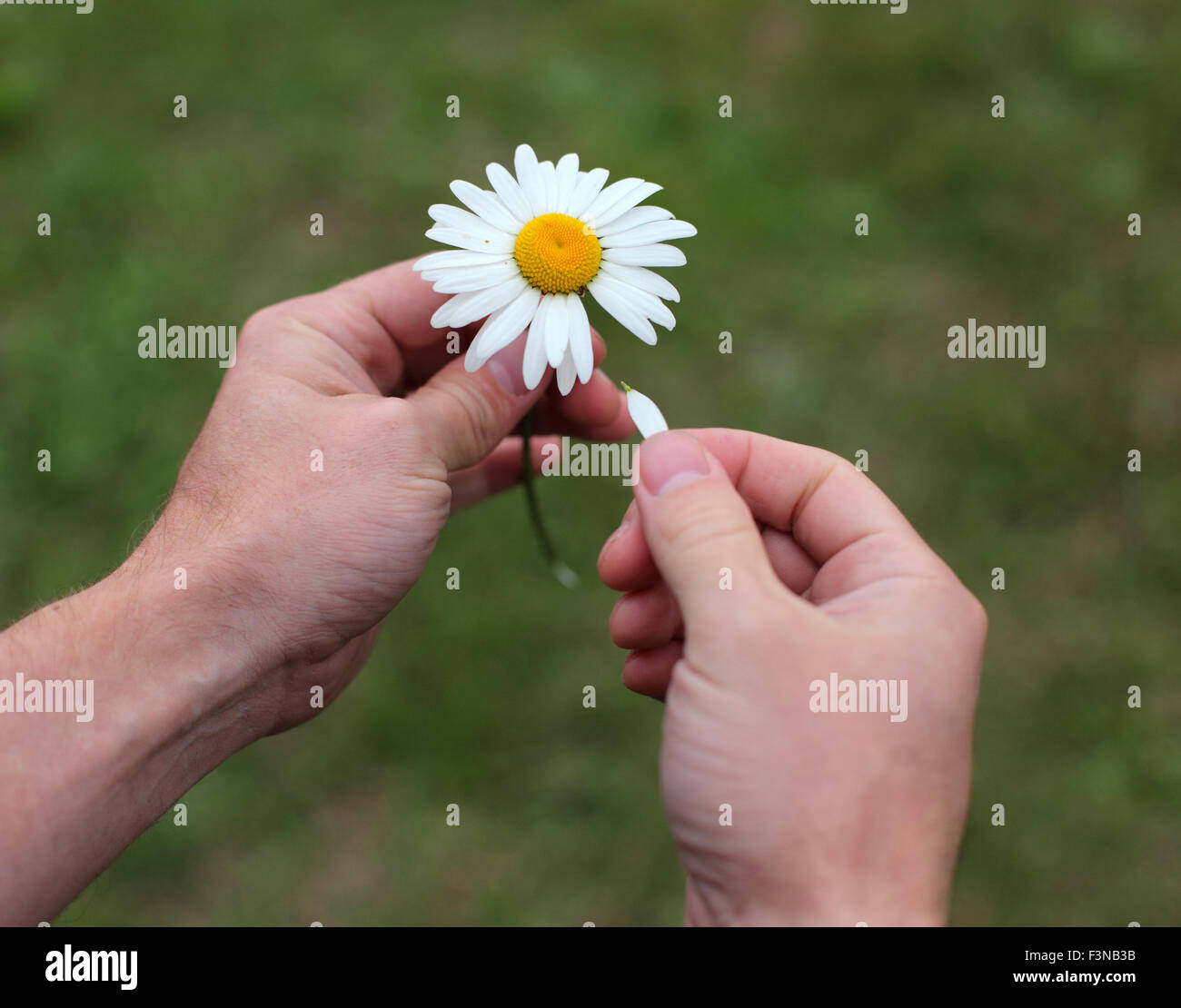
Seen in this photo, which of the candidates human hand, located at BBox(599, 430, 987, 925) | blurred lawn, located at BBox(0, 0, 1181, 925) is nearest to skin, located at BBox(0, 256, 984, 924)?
human hand, located at BBox(599, 430, 987, 925)

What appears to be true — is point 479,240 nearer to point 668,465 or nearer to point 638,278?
point 638,278

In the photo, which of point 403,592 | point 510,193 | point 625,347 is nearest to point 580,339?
point 510,193

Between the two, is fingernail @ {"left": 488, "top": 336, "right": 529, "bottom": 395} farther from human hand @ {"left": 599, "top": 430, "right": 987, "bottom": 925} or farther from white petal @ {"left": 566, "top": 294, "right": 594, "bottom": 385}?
human hand @ {"left": 599, "top": 430, "right": 987, "bottom": 925}

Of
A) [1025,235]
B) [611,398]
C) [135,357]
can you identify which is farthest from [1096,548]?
[135,357]

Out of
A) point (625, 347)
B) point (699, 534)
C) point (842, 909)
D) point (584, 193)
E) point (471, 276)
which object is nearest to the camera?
point (842, 909)

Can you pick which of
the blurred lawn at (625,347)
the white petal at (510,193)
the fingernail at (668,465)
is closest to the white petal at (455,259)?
the white petal at (510,193)

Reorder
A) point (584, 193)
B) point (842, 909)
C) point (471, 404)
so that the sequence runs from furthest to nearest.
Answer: point (471, 404) → point (584, 193) → point (842, 909)
